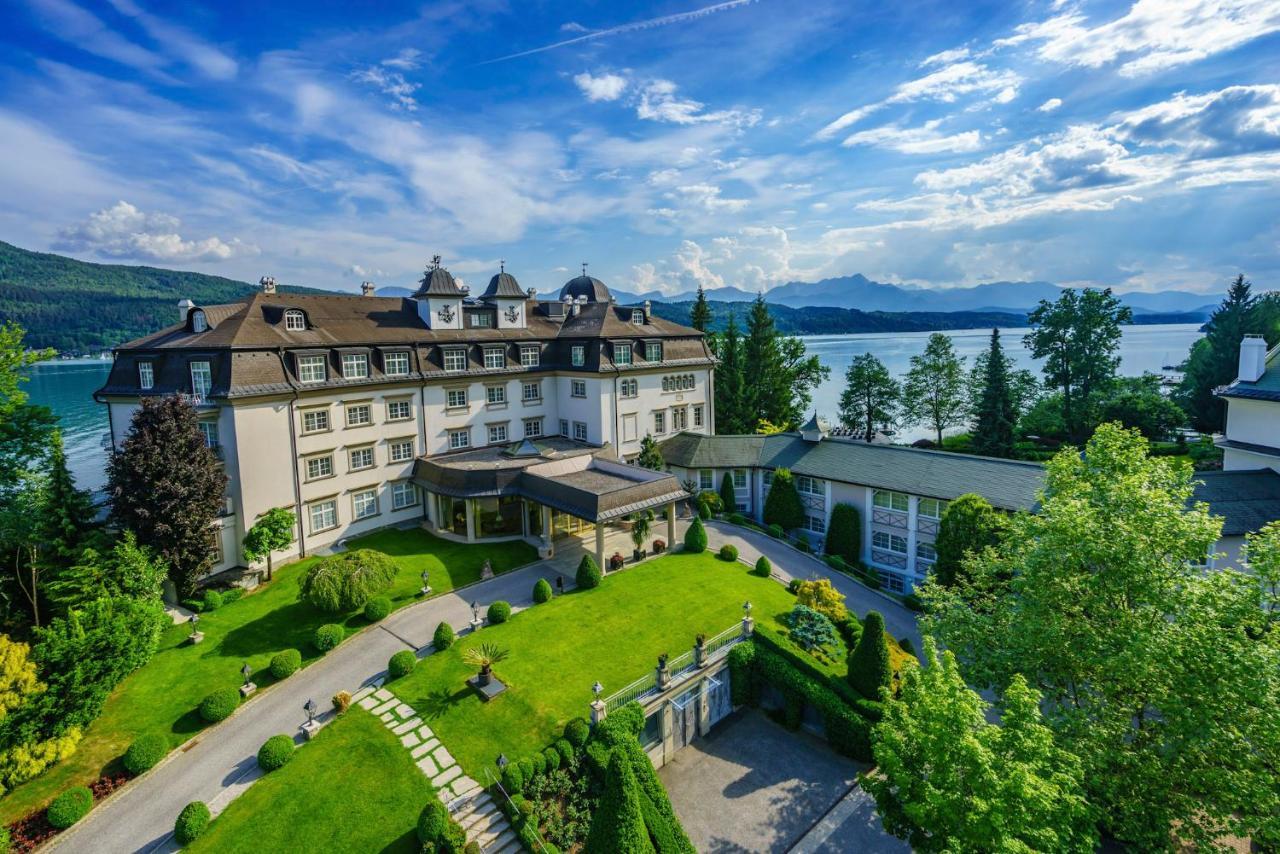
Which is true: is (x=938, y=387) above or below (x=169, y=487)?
above

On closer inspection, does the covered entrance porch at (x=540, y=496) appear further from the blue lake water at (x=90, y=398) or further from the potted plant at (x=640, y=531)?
the blue lake water at (x=90, y=398)

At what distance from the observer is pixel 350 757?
17.7m

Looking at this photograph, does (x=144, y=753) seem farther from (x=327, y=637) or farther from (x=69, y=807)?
(x=327, y=637)

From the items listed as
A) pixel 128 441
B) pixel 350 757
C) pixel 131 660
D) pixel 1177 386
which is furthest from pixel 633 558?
pixel 1177 386

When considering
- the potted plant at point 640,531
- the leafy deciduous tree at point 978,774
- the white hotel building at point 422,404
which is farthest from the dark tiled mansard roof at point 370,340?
the leafy deciduous tree at point 978,774

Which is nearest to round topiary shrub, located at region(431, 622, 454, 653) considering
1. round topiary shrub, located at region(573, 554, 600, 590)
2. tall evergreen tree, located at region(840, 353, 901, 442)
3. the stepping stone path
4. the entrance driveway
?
the stepping stone path

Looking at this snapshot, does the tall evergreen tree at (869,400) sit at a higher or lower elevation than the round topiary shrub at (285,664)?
higher

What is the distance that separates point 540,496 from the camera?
31438 mm

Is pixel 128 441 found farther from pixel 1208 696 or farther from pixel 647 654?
pixel 1208 696

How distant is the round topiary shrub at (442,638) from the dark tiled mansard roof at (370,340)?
1504 cm

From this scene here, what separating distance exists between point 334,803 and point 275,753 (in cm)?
272

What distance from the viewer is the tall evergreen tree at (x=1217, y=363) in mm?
50344

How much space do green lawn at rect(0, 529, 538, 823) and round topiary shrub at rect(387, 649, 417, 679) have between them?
12.1 feet

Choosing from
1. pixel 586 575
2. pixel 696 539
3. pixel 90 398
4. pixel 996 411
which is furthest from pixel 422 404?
pixel 90 398
